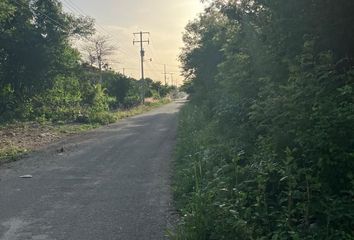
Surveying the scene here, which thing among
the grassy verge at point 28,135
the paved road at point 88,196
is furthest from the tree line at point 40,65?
the paved road at point 88,196

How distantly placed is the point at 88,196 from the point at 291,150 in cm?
439

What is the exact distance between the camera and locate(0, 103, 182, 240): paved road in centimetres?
615

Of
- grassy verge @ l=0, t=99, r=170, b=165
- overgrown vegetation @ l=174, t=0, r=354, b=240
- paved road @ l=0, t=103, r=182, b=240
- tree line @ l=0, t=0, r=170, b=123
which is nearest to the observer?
overgrown vegetation @ l=174, t=0, r=354, b=240

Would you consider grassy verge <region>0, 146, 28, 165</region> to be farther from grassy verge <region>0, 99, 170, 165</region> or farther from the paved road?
the paved road

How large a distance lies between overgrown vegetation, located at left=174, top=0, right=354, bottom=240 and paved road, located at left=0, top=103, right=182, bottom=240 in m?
0.65

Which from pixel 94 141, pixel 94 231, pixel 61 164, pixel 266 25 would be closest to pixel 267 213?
pixel 94 231

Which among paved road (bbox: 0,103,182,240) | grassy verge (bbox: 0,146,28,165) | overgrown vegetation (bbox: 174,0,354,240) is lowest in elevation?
paved road (bbox: 0,103,182,240)

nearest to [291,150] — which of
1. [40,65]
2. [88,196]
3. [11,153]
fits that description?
[88,196]

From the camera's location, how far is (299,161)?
17.3 ft

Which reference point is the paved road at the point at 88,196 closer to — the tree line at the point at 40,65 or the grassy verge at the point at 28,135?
the grassy verge at the point at 28,135

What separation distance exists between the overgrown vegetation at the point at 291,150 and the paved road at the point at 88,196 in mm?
647

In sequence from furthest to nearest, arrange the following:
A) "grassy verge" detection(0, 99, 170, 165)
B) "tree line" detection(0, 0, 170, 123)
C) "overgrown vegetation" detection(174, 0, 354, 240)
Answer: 1. "tree line" detection(0, 0, 170, 123)
2. "grassy verge" detection(0, 99, 170, 165)
3. "overgrown vegetation" detection(174, 0, 354, 240)

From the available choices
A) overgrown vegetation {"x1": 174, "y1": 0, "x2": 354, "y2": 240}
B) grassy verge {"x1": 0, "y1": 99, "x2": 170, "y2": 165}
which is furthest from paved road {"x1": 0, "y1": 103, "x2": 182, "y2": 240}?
grassy verge {"x1": 0, "y1": 99, "x2": 170, "y2": 165}

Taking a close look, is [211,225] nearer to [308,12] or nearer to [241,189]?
[241,189]
